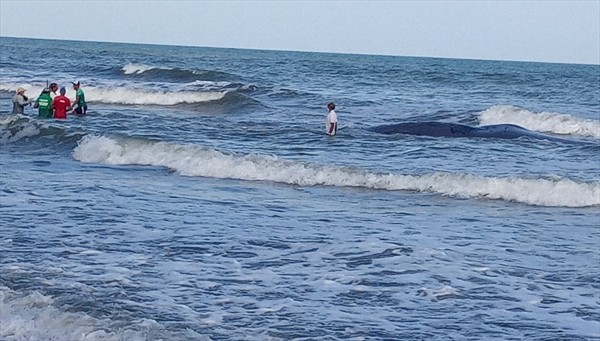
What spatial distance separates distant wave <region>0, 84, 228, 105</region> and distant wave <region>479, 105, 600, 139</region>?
9.73 metres

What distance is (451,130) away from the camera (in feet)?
80.4

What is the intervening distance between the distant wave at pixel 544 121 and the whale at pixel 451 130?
4040mm

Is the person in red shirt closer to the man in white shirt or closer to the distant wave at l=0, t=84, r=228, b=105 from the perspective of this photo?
the man in white shirt

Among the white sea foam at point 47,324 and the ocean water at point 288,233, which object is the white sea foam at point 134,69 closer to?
the ocean water at point 288,233

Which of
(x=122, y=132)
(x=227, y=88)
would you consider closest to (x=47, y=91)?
(x=122, y=132)

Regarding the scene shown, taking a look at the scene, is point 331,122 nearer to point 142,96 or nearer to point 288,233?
point 288,233

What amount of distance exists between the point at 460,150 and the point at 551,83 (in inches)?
1445

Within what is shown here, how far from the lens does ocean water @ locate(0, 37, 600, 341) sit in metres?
8.11

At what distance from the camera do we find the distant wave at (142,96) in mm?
36938

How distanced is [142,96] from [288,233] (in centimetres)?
2675

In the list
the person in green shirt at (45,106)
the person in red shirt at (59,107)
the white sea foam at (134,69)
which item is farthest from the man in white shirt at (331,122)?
the white sea foam at (134,69)

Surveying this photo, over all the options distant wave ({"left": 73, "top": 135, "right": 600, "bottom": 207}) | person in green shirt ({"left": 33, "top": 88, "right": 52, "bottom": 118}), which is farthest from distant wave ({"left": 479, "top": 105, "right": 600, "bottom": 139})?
person in green shirt ({"left": 33, "top": 88, "right": 52, "bottom": 118})

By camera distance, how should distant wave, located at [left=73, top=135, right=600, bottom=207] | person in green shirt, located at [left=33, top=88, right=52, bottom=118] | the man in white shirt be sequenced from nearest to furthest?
distant wave, located at [left=73, top=135, right=600, bottom=207] < the man in white shirt < person in green shirt, located at [left=33, top=88, right=52, bottom=118]

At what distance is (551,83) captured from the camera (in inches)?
2207
